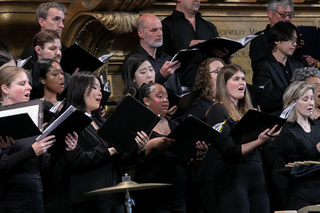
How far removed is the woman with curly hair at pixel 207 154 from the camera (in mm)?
5062

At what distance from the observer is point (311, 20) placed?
310 inches

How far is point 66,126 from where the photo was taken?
4055mm

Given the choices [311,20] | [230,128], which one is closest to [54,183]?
[230,128]

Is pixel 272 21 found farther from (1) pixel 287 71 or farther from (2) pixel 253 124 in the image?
(2) pixel 253 124

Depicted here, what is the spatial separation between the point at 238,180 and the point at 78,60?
1684mm

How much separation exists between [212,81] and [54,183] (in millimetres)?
1743

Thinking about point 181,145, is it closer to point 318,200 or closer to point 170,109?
point 170,109

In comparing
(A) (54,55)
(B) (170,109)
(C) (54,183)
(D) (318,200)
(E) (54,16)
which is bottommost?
(D) (318,200)

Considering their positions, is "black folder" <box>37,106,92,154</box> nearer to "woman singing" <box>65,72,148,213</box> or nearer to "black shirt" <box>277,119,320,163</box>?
"woman singing" <box>65,72,148,213</box>

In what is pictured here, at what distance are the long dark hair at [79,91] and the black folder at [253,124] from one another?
3.59ft

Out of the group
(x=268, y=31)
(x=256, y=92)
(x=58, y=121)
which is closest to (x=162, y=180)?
(x=58, y=121)

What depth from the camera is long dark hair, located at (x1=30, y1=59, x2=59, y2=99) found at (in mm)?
4914

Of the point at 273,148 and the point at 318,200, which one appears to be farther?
the point at 273,148

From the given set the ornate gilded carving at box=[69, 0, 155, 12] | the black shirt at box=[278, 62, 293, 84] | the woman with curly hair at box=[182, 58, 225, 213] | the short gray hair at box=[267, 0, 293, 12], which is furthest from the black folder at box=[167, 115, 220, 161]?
the short gray hair at box=[267, 0, 293, 12]
